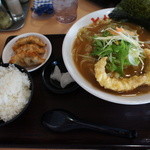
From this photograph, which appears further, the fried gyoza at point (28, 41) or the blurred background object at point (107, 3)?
the blurred background object at point (107, 3)

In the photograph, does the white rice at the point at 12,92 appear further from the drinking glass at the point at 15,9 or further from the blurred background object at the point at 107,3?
the blurred background object at the point at 107,3

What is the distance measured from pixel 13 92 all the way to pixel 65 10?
1110mm

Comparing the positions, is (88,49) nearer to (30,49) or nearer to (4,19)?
(30,49)

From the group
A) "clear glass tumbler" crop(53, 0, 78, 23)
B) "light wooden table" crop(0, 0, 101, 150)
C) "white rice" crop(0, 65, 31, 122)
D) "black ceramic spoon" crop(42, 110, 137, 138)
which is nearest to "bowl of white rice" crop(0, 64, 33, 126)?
"white rice" crop(0, 65, 31, 122)

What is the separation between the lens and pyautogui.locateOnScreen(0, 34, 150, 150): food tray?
106cm

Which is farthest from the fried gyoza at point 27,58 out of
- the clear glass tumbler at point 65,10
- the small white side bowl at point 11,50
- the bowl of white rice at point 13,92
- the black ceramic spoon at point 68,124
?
the clear glass tumbler at point 65,10

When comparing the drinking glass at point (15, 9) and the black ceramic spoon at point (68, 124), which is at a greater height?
the drinking glass at point (15, 9)

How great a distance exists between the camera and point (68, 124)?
3.58 ft

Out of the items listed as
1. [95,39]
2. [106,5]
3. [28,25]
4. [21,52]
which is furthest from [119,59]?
[28,25]

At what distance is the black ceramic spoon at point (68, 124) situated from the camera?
41.1 inches

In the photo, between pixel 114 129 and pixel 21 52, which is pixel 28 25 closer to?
pixel 21 52

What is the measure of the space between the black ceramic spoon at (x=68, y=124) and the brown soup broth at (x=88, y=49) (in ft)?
0.75

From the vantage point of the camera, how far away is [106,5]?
6.36 feet

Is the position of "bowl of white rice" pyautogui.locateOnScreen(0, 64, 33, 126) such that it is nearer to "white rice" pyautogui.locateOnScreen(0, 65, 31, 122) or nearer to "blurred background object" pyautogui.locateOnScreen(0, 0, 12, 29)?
"white rice" pyautogui.locateOnScreen(0, 65, 31, 122)
